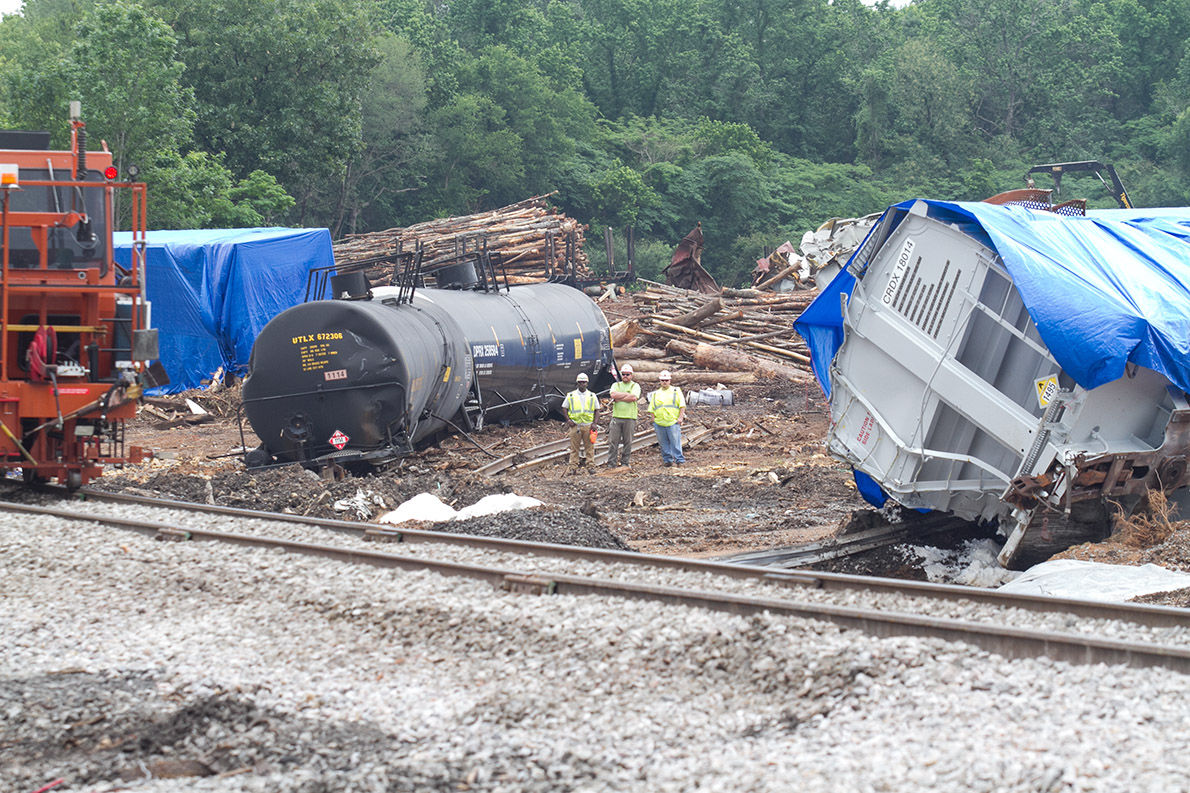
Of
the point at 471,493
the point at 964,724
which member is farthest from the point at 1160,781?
the point at 471,493

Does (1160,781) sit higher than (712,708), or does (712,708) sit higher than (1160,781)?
(1160,781)

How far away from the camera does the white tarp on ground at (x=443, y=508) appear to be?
1199 cm

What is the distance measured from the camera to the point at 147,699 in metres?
5.73

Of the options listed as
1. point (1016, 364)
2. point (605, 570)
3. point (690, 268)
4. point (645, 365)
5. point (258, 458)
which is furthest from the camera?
point (690, 268)

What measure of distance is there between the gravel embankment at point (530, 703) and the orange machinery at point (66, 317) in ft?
13.0

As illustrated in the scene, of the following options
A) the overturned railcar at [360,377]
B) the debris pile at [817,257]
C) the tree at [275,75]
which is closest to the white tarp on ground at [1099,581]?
the debris pile at [817,257]

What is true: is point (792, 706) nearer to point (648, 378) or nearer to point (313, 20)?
point (648, 378)

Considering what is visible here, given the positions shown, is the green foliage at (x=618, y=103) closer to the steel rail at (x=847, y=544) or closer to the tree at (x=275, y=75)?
the tree at (x=275, y=75)

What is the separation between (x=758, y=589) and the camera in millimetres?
7445

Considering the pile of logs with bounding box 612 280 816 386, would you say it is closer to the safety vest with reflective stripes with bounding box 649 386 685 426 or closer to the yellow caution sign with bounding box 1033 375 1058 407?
the safety vest with reflective stripes with bounding box 649 386 685 426

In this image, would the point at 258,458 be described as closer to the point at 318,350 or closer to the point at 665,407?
the point at 318,350

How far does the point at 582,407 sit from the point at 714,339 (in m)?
11.6

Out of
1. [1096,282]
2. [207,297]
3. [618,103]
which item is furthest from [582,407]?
[618,103]

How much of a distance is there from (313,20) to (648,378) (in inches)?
889
